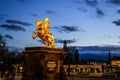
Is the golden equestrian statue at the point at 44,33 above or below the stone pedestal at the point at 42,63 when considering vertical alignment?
above

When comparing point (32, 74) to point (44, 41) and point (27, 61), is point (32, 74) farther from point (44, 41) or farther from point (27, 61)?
point (44, 41)

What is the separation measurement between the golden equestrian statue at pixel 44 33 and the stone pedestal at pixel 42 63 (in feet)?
3.53

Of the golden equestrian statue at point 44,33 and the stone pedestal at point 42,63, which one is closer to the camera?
the stone pedestal at point 42,63

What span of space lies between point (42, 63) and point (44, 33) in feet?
10.5

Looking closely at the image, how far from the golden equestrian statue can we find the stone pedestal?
1.08m

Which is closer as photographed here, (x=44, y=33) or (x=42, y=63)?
(x=42, y=63)

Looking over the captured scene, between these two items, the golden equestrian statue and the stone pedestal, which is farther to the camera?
the golden equestrian statue

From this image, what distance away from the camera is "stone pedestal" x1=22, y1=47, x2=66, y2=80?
25.6m

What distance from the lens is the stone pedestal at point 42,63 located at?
25.6 m

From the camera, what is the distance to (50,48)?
26375 mm

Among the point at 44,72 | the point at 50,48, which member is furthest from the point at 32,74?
the point at 50,48

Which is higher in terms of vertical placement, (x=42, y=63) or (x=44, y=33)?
(x=44, y=33)

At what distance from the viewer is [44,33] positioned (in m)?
27.3

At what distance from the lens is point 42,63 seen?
1009 inches
